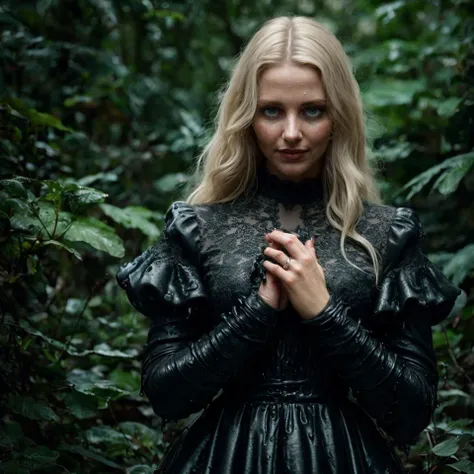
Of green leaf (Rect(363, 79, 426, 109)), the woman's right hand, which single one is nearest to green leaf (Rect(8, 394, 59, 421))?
the woman's right hand

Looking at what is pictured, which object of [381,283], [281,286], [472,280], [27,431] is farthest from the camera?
[472,280]

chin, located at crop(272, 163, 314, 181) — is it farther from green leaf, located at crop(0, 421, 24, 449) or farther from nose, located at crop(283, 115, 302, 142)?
green leaf, located at crop(0, 421, 24, 449)

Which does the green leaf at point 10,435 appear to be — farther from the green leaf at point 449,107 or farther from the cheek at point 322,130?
the green leaf at point 449,107

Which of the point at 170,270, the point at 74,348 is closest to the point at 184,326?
the point at 170,270

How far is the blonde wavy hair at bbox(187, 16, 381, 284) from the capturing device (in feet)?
6.85

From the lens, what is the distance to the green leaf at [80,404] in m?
2.54

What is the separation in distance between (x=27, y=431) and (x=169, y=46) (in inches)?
108

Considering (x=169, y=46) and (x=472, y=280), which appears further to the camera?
(x=169, y=46)

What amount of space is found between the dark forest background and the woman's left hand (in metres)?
0.77

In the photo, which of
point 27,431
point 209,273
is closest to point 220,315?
point 209,273

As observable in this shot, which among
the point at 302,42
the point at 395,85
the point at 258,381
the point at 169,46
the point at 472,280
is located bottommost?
the point at 258,381

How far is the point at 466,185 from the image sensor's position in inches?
138

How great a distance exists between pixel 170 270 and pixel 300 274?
40 cm

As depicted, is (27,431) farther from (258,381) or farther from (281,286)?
(281,286)
